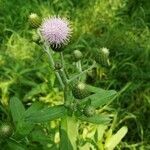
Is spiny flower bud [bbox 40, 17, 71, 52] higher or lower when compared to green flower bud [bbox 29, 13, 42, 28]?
A: lower

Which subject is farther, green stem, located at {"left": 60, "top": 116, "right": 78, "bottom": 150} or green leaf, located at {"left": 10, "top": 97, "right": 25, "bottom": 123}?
green leaf, located at {"left": 10, "top": 97, "right": 25, "bottom": 123}

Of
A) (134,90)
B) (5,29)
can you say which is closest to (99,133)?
(134,90)

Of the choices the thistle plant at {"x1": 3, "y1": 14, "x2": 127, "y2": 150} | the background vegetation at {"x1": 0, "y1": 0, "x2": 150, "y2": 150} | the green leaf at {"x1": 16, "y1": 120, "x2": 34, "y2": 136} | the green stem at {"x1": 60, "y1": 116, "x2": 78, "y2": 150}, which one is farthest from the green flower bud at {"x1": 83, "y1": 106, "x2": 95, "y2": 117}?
the background vegetation at {"x1": 0, "y1": 0, "x2": 150, "y2": 150}

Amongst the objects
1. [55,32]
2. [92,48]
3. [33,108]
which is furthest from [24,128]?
[92,48]

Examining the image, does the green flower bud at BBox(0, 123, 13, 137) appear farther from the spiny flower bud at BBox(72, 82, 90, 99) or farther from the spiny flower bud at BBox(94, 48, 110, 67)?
the spiny flower bud at BBox(94, 48, 110, 67)

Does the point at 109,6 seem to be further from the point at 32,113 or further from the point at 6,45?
the point at 32,113

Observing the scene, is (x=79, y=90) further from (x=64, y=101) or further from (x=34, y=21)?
(x=34, y=21)
